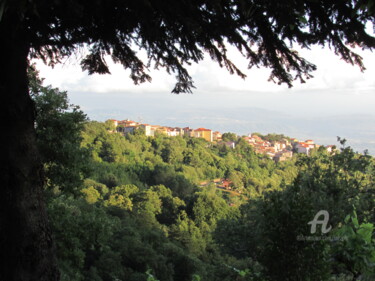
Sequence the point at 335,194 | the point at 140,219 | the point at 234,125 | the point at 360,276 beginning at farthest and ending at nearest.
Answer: the point at 234,125 < the point at 140,219 < the point at 335,194 < the point at 360,276

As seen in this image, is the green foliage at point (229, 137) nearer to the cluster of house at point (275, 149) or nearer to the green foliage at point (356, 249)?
the cluster of house at point (275, 149)

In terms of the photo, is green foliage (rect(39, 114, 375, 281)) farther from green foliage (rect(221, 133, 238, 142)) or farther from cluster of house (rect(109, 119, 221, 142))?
green foliage (rect(221, 133, 238, 142))

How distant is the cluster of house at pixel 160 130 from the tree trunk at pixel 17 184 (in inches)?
2427

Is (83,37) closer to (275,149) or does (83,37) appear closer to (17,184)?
(17,184)

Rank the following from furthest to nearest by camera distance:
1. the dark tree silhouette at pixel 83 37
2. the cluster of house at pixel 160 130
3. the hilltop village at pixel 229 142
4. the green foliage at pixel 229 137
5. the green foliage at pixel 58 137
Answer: the green foliage at pixel 229 137
the cluster of house at pixel 160 130
the hilltop village at pixel 229 142
the green foliage at pixel 58 137
the dark tree silhouette at pixel 83 37

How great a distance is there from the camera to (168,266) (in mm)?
16359

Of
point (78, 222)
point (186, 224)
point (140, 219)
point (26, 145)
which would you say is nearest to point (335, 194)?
point (78, 222)

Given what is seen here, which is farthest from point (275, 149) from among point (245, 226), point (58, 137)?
point (58, 137)

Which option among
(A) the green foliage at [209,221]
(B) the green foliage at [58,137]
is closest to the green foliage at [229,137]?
(A) the green foliage at [209,221]

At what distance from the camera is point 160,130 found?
Answer: 71.4 m

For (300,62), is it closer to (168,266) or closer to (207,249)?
(168,266)

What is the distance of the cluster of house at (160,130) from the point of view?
6925 centimetres

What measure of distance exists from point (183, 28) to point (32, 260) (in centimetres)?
163

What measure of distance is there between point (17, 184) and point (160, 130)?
6963 cm
